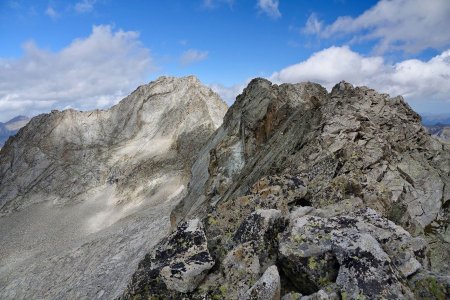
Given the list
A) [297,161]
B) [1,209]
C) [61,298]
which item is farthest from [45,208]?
[297,161]

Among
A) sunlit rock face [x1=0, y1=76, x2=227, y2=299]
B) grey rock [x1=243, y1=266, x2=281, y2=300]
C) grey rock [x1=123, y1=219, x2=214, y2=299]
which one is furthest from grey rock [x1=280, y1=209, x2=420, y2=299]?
sunlit rock face [x1=0, y1=76, x2=227, y2=299]

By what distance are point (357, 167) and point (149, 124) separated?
87.0m

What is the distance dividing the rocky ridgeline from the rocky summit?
0.13ft

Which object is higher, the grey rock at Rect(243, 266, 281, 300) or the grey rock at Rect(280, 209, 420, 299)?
the grey rock at Rect(280, 209, 420, 299)

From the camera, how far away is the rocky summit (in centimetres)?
971

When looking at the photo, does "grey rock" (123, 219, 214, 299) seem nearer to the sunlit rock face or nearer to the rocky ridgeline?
the rocky ridgeline

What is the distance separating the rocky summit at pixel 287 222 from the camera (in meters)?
9.71

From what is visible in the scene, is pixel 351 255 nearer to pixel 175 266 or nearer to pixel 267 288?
pixel 267 288

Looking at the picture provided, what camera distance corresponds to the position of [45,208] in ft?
286

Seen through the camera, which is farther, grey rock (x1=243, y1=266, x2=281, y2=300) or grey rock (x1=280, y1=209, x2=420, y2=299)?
grey rock (x1=243, y1=266, x2=281, y2=300)

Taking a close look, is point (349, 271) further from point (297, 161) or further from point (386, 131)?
point (386, 131)

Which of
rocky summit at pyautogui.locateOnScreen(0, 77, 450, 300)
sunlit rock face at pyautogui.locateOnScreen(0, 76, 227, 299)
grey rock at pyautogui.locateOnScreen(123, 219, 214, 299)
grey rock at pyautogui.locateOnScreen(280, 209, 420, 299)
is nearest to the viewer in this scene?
grey rock at pyautogui.locateOnScreen(280, 209, 420, 299)

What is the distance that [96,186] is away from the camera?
9075 centimetres

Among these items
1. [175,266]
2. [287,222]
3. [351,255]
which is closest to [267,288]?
[351,255]
